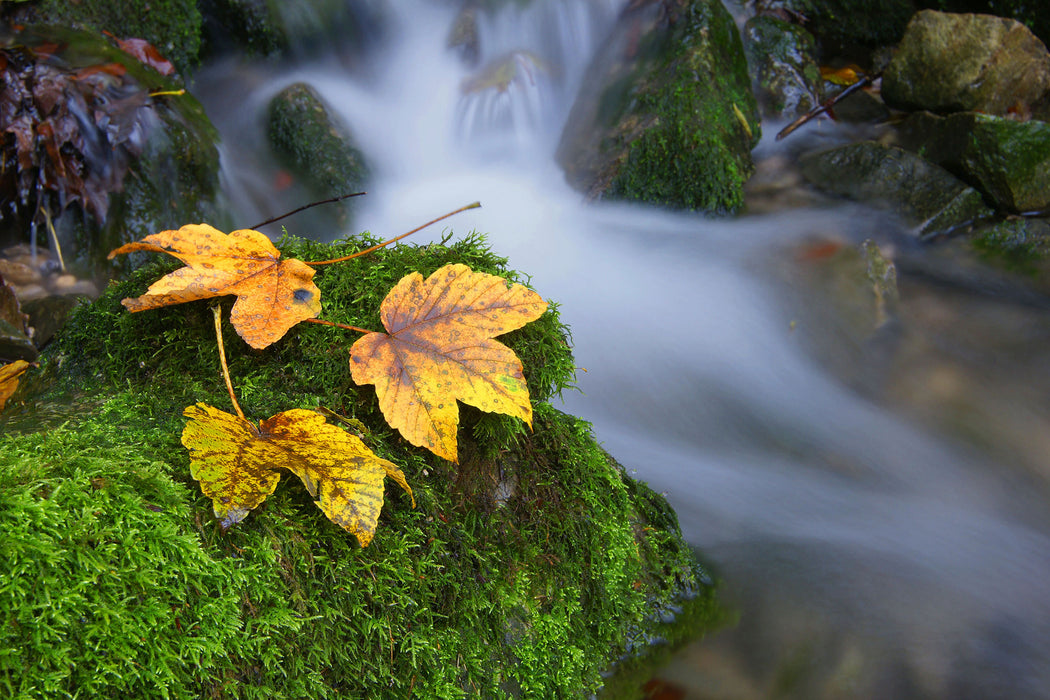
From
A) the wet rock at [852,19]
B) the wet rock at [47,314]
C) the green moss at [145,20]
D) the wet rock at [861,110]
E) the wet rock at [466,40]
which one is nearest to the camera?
the wet rock at [47,314]

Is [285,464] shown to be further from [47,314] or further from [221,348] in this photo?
[47,314]

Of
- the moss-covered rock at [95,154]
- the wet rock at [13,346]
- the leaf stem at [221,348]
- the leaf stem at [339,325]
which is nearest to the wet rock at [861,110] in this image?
the moss-covered rock at [95,154]

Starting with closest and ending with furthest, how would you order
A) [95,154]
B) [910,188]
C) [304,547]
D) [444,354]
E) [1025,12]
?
[304,547]
[444,354]
[95,154]
[910,188]
[1025,12]

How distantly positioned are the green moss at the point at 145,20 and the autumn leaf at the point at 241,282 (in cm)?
404

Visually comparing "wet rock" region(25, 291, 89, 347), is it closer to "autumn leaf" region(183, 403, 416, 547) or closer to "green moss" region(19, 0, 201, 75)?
"green moss" region(19, 0, 201, 75)

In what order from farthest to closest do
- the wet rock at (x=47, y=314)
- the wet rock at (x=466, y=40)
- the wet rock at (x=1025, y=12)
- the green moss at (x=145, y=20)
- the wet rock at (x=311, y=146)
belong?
the wet rock at (x=1025, y=12)
the wet rock at (x=466, y=40)
the wet rock at (x=311, y=146)
the green moss at (x=145, y=20)
the wet rock at (x=47, y=314)

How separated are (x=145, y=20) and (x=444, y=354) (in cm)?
498

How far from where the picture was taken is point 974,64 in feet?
19.6

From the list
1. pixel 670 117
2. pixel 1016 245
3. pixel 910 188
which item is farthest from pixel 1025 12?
pixel 670 117

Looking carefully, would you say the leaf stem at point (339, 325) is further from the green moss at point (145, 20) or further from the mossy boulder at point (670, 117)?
the green moss at point (145, 20)

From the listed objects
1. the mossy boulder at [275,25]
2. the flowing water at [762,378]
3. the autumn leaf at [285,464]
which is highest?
the mossy boulder at [275,25]

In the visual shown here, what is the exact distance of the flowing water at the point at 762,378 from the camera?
2.36 meters

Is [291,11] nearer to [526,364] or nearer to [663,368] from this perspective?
[663,368]

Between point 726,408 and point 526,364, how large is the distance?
249cm
